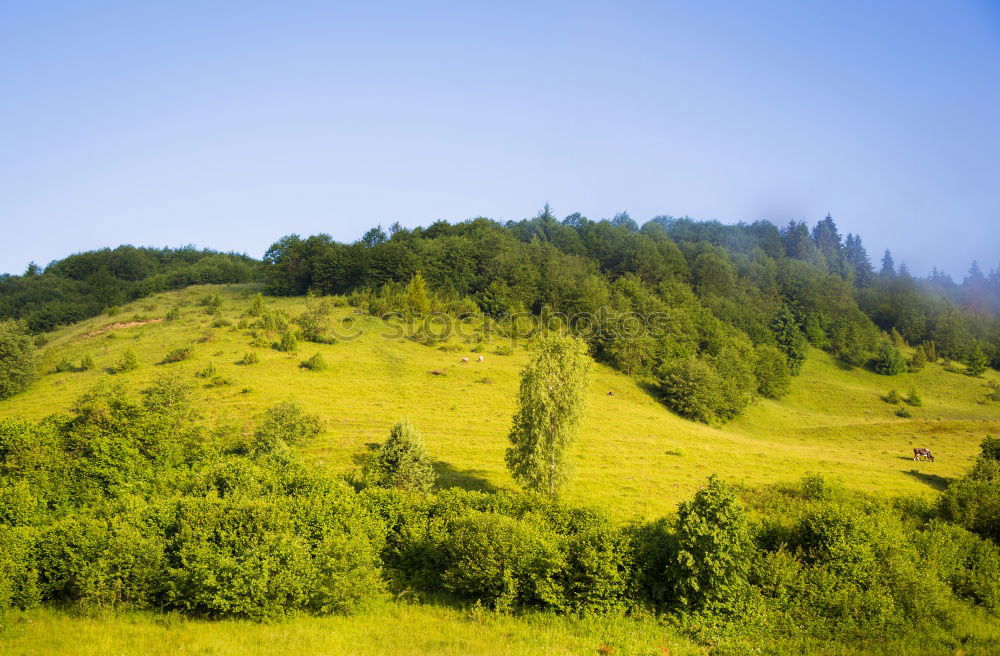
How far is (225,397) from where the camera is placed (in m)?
44.8

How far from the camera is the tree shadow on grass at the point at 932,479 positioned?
41031 millimetres

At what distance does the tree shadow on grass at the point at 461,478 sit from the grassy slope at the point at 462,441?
210mm

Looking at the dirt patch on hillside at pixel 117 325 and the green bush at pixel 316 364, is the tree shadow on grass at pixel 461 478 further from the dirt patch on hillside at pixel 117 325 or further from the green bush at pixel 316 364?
the dirt patch on hillside at pixel 117 325

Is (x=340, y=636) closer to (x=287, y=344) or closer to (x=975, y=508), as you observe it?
(x=975, y=508)

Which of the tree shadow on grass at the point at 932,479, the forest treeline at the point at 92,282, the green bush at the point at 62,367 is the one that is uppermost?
the forest treeline at the point at 92,282

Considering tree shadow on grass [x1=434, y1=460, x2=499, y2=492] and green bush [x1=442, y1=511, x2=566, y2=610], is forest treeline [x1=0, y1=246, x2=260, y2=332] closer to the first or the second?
tree shadow on grass [x1=434, y1=460, x2=499, y2=492]

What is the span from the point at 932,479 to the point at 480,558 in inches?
1714

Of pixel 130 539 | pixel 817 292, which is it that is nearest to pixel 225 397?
pixel 130 539

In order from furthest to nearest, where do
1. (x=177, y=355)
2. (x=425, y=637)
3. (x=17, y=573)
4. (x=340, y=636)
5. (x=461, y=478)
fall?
(x=177, y=355) < (x=461, y=478) < (x=17, y=573) < (x=425, y=637) < (x=340, y=636)

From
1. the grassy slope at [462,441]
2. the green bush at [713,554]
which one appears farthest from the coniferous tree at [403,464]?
the green bush at [713,554]

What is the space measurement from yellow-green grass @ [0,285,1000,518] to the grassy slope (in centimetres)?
24

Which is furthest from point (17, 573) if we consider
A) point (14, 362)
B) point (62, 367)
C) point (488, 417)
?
point (62, 367)

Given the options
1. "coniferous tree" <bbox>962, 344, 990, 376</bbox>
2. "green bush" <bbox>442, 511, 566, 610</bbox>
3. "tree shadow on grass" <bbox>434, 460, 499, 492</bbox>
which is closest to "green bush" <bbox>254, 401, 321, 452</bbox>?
"tree shadow on grass" <bbox>434, 460, 499, 492</bbox>

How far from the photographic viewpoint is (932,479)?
4256 centimetres
